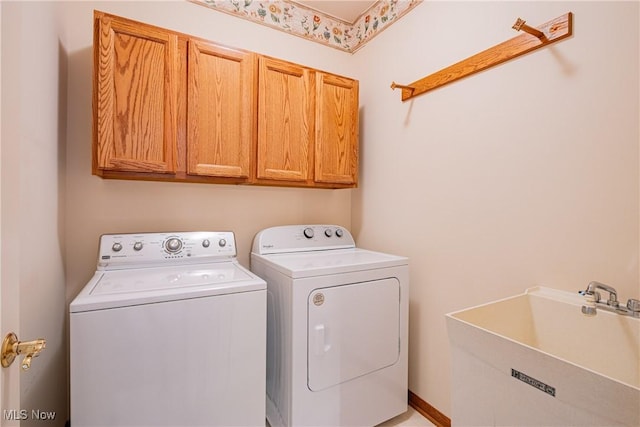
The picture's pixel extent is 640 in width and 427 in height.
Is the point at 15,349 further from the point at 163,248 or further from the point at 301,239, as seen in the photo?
the point at 301,239

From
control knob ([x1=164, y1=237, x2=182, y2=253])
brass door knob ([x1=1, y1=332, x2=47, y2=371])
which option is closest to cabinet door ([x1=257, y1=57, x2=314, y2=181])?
control knob ([x1=164, y1=237, x2=182, y2=253])

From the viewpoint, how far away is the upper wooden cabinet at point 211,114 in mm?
1432

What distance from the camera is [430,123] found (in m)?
1.80

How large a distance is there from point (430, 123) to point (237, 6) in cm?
151

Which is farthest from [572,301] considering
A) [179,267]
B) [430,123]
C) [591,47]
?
[179,267]

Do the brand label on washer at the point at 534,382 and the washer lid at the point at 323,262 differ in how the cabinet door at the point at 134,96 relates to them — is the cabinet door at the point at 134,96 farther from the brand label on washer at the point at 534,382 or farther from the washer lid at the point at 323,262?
the brand label on washer at the point at 534,382

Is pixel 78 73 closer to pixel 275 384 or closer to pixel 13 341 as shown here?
pixel 13 341

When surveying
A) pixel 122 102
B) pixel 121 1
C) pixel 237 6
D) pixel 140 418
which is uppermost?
pixel 237 6

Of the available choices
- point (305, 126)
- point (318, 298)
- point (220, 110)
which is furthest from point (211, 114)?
point (318, 298)

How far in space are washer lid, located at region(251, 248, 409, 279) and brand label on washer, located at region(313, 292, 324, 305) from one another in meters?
0.10

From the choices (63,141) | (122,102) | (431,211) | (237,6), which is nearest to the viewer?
(122,102)

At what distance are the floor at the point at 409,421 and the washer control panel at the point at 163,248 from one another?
1.38 meters

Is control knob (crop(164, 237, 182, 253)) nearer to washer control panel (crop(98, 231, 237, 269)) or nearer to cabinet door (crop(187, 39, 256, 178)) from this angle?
washer control panel (crop(98, 231, 237, 269))

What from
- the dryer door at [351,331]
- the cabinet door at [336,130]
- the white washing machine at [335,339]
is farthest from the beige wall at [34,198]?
the cabinet door at [336,130]
